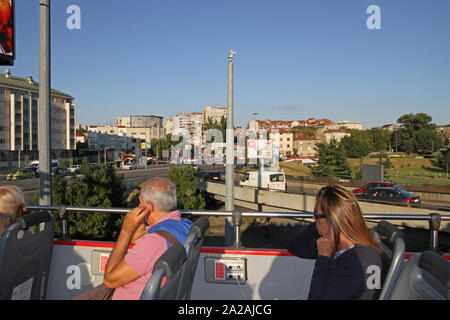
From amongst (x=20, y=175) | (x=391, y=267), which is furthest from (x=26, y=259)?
(x=20, y=175)

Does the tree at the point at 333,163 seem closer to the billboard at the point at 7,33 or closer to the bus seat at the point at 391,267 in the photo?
the billboard at the point at 7,33

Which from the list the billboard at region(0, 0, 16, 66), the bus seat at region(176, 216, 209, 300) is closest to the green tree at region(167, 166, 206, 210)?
the billboard at region(0, 0, 16, 66)

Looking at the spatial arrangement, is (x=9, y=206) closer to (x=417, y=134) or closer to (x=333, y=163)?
(x=333, y=163)

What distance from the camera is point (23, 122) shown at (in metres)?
65.4

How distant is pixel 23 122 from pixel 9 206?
72.7 meters

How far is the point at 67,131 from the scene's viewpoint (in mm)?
75125

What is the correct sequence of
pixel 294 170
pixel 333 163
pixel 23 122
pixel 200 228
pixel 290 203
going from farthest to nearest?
pixel 23 122
pixel 294 170
pixel 333 163
pixel 290 203
pixel 200 228

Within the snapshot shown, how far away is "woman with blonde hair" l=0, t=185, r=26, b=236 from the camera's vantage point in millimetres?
2951

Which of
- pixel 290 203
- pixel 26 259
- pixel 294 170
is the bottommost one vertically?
pixel 294 170

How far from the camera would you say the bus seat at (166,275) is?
66.6 inches

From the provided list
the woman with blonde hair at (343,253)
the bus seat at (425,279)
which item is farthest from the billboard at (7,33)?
the bus seat at (425,279)

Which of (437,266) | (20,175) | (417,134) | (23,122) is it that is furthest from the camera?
(417,134)
